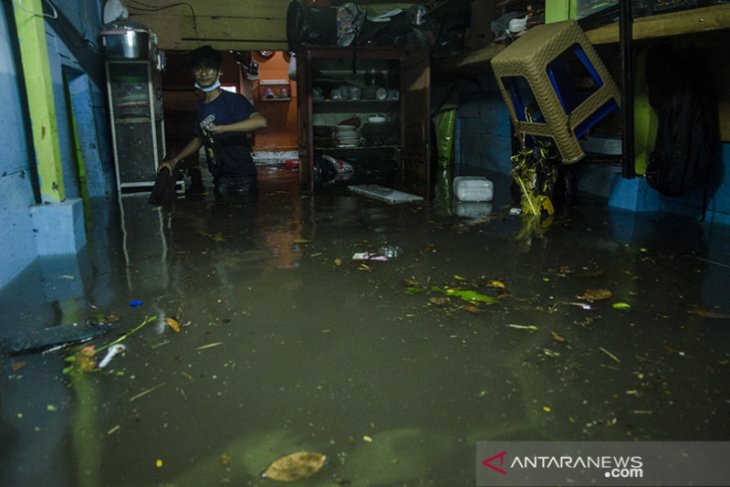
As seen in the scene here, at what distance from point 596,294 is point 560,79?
190 cm

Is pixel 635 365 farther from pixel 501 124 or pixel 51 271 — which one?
pixel 501 124

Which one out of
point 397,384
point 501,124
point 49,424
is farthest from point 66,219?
point 501,124

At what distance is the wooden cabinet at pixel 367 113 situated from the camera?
20.6 ft

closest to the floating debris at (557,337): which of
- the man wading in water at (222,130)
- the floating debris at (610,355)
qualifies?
the floating debris at (610,355)

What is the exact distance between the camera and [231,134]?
5.60m

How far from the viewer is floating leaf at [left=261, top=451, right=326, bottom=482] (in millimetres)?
1338

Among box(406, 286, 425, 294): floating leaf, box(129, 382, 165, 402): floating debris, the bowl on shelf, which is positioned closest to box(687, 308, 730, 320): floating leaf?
box(406, 286, 425, 294): floating leaf

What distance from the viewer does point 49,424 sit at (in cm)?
155

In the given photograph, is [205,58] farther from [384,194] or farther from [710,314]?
[710,314]

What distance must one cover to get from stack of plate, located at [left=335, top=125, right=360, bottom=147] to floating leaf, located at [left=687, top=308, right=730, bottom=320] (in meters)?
5.15

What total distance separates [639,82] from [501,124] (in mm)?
2720

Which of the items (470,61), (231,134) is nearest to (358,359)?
(231,134)

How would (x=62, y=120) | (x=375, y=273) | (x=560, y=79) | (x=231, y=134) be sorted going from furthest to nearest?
(x=231, y=134) < (x=62, y=120) < (x=560, y=79) < (x=375, y=273)

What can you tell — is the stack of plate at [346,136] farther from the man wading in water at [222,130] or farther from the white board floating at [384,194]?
the man wading in water at [222,130]
